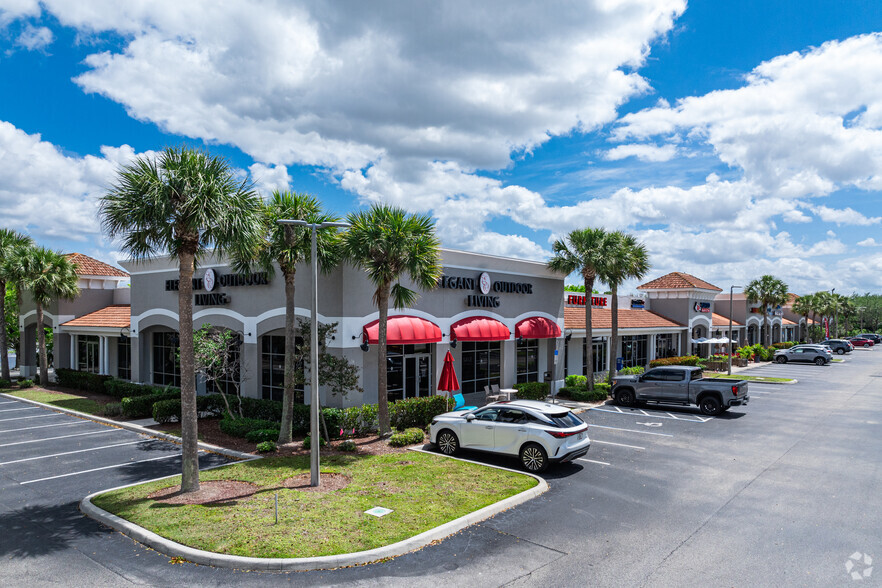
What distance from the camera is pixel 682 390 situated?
78.6 ft

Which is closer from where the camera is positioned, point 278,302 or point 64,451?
point 64,451

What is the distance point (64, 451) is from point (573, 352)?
24457mm

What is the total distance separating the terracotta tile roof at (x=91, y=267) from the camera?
34084 millimetres

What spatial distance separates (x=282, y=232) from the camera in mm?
16562

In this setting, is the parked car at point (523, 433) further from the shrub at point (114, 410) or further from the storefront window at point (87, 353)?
the storefront window at point (87, 353)

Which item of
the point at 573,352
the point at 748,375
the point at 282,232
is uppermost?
the point at 282,232

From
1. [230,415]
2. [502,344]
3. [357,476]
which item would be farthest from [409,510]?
[502,344]

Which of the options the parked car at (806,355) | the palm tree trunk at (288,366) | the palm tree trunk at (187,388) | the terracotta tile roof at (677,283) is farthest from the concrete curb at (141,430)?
the parked car at (806,355)

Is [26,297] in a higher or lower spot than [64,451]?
higher

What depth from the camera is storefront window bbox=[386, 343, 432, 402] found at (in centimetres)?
2131

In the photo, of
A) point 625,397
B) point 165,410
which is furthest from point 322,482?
point 625,397

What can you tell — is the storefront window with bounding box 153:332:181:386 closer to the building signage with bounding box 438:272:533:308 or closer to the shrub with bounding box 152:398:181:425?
the shrub with bounding box 152:398:181:425

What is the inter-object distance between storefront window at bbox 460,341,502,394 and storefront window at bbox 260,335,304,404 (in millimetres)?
7810

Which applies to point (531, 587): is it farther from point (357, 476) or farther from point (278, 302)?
point (278, 302)
